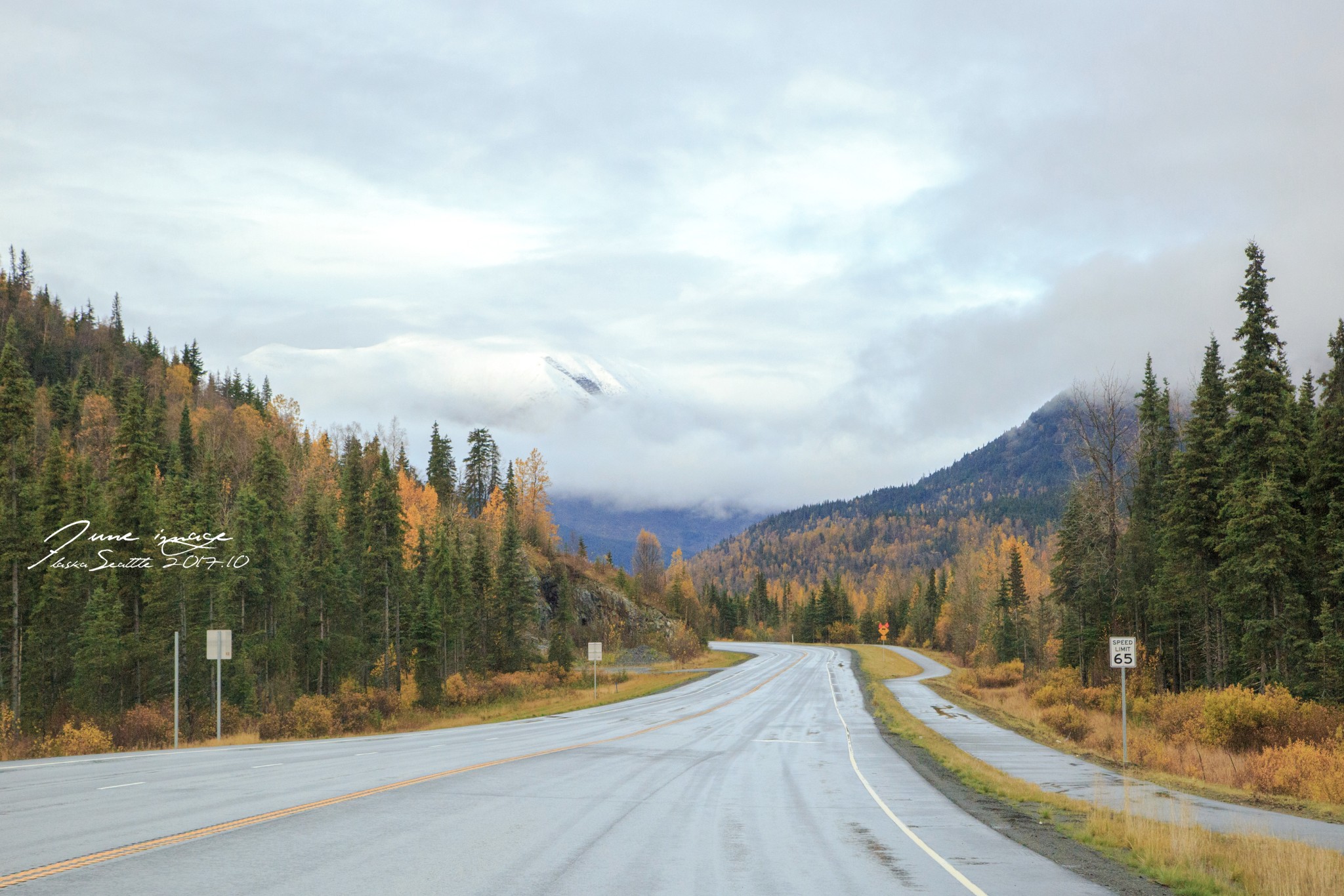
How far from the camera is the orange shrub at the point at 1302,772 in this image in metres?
19.2

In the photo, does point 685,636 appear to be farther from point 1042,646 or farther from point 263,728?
point 263,728

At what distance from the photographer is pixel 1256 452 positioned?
35656 millimetres

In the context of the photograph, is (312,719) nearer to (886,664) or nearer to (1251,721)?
(1251,721)

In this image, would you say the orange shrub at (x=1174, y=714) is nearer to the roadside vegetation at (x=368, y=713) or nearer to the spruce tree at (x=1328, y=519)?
the spruce tree at (x=1328, y=519)

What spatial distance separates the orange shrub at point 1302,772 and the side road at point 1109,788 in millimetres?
2557

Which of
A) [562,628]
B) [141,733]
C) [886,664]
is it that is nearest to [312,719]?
[141,733]

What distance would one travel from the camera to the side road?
583 inches

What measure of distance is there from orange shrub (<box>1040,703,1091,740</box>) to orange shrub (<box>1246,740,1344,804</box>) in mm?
12647

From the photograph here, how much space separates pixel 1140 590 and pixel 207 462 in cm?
7543

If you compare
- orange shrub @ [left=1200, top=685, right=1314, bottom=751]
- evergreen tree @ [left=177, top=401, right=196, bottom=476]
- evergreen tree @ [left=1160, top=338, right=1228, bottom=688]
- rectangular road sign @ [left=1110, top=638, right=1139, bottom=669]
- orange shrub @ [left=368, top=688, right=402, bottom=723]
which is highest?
evergreen tree @ [left=177, top=401, right=196, bottom=476]

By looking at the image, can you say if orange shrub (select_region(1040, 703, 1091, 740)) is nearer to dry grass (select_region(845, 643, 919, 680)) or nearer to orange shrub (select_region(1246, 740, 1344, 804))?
orange shrub (select_region(1246, 740, 1344, 804))

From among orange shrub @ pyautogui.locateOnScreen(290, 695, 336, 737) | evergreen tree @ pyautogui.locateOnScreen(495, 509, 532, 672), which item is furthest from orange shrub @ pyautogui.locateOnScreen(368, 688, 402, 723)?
A: evergreen tree @ pyautogui.locateOnScreen(495, 509, 532, 672)

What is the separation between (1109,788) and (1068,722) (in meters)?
18.6

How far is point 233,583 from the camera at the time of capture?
193ft
